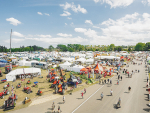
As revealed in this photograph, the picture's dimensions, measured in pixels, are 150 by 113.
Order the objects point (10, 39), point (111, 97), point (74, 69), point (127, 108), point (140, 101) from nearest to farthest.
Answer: point (127, 108)
point (140, 101)
point (111, 97)
point (74, 69)
point (10, 39)

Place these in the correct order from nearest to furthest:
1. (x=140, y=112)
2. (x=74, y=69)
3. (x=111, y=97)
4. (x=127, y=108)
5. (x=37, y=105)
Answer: (x=140, y=112) → (x=127, y=108) → (x=37, y=105) → (x=111, y=97) → (x=74, y=69)

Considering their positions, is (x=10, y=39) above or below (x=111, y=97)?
above

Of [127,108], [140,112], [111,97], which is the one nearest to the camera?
[140,112]

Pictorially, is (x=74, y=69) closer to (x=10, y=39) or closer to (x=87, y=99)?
(x=87, y=99)

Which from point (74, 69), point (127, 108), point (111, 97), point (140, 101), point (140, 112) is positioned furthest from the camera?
point (74, 69)

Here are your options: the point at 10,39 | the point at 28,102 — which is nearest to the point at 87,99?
the point at 28,102

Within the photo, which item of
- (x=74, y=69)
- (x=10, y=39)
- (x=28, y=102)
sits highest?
(x=10, y=39)

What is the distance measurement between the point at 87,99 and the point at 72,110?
10.6 ft

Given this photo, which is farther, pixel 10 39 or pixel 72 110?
pixel 10 39

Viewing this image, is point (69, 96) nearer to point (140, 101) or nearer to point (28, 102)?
point (28, 102)

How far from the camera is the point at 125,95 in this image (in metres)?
13.8

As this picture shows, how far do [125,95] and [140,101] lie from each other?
6.63 feet

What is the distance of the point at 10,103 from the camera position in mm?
10727

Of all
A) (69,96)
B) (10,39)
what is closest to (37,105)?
(69,96)
